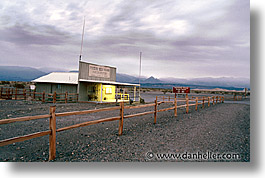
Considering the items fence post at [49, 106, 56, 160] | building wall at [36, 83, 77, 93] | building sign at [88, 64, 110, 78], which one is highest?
building sign at [88, 64, 110, 78]

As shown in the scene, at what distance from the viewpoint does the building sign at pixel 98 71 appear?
695 inches

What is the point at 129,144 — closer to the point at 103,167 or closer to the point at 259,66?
the point at 103,167

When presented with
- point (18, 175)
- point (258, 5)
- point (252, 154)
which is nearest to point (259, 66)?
point (258, 5)

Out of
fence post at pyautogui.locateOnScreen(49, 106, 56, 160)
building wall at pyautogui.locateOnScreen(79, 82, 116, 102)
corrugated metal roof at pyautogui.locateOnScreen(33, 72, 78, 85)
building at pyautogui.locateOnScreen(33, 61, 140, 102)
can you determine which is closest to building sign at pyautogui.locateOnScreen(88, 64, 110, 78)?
building at pyautogui.locateOnScreen(33, 61, 140, 102)

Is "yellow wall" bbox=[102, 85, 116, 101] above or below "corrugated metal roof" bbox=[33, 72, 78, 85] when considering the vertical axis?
below

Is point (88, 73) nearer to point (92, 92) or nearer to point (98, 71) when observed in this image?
point (98, 71)

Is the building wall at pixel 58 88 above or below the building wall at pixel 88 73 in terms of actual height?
below

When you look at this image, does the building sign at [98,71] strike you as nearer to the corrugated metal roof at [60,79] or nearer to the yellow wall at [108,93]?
the yellow wall at [108,93]

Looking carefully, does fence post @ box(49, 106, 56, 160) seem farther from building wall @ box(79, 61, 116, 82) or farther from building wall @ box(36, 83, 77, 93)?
building wall @ box(36, 83, 77, 93)

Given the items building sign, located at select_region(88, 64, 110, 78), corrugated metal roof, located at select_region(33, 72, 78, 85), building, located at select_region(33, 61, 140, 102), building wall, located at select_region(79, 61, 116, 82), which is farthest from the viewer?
corrugated metal roof, located at select_region(33, 72, 78, 85)

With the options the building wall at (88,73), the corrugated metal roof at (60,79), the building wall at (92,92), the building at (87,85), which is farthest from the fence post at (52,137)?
the corrugated metal roof at (60,79)

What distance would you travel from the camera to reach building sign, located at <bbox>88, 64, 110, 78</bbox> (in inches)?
695

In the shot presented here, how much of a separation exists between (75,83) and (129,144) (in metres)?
14.1

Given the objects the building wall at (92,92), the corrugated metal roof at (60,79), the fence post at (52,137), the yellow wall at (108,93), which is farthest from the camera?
the yellow wall at (108,93)
